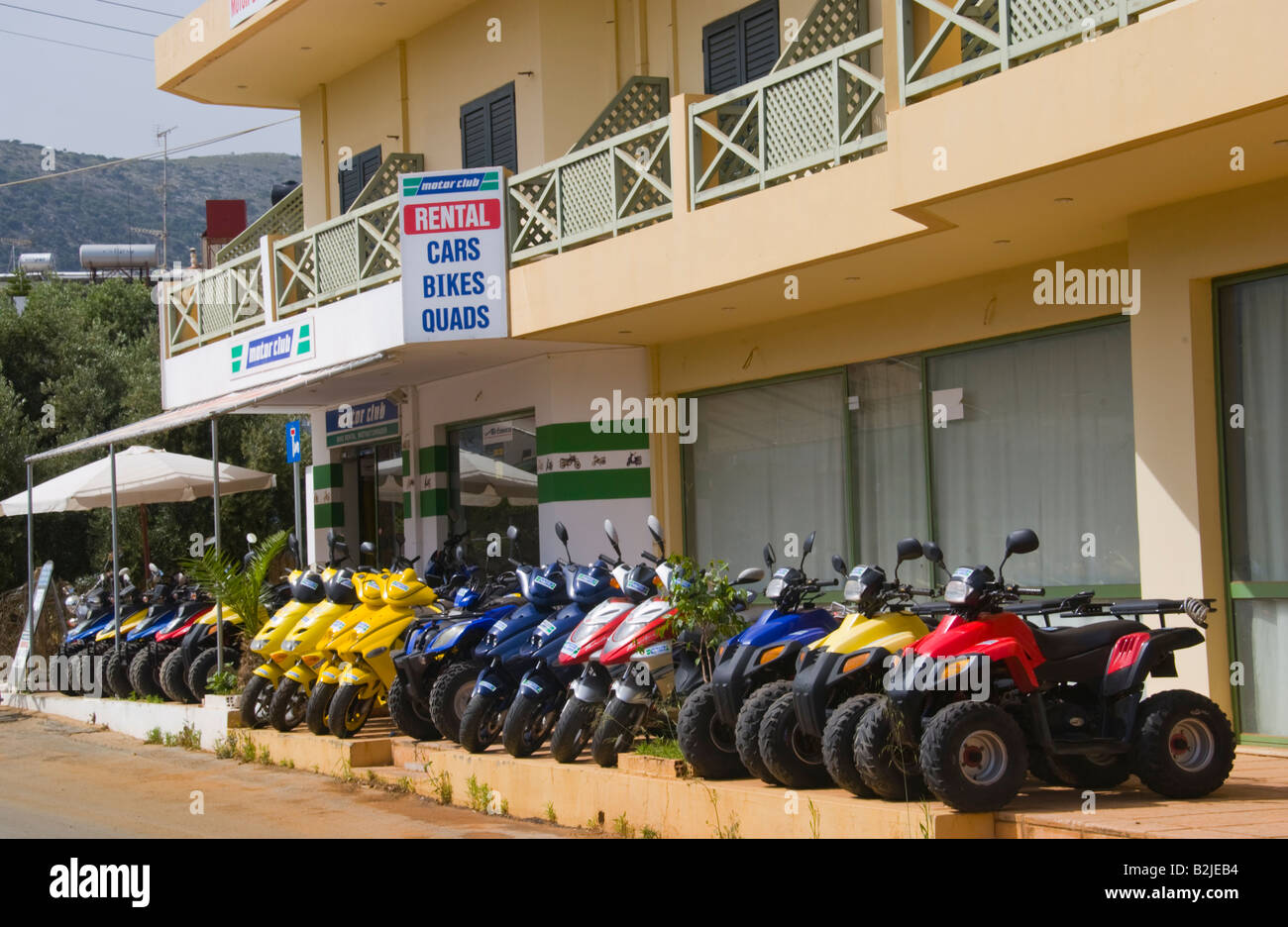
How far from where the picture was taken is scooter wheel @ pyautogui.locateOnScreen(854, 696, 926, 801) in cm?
737

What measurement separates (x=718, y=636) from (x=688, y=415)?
6337 mm

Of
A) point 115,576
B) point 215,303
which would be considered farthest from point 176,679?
point 215,303

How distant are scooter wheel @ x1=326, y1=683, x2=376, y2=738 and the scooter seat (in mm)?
6346

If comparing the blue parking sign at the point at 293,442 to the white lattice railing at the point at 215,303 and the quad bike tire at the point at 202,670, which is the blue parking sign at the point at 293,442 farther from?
the quad bike tire at the point at 202,670

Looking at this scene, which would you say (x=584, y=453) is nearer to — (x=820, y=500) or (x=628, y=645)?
(x=820, y=500)

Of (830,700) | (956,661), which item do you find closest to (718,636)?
(830,700)

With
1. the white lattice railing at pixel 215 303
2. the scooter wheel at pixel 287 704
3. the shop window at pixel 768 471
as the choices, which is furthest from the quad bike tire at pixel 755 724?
the white lattice railing at pixel 215 303

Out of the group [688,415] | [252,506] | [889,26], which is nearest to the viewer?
[889,26]

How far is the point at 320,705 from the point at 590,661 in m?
3.77

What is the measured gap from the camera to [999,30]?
948cm

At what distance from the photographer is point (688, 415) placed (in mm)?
15500

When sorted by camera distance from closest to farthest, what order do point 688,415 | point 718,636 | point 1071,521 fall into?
point 718,636 < point 1071,521 < point 688,415

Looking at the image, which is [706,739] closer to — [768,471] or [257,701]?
[768,471]

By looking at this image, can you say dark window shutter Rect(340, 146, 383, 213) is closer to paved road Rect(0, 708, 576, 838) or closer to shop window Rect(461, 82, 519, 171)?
shop window Rect(461, 82, 519, 171)
